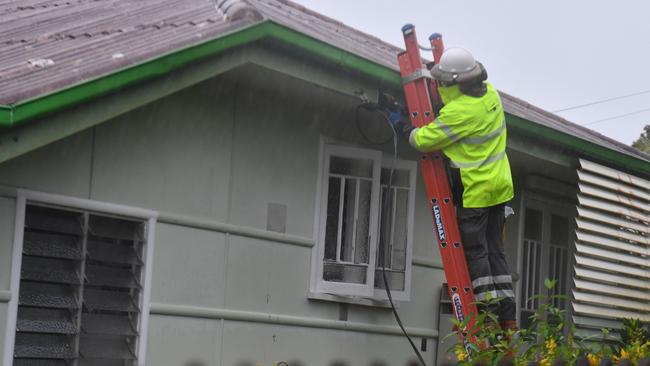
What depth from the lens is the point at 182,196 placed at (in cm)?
729

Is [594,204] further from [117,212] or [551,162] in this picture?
[117,212]

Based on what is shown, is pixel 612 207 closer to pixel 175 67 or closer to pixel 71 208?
pixel 175 67

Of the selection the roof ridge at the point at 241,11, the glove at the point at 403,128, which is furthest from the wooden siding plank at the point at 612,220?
the roof ridge at the point at 241,11

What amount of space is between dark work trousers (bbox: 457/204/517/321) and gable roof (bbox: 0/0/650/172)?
3.49ft

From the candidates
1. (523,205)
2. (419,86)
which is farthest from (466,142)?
(523,205)

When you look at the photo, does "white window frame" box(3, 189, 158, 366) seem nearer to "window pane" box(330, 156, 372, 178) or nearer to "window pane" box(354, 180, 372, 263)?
"window pane" box(330, 156, 372, 178)

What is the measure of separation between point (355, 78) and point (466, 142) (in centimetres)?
84

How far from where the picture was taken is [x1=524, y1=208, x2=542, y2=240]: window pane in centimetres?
1102

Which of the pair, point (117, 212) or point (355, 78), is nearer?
point (117, 212)

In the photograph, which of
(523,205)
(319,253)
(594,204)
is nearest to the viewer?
(319,253)

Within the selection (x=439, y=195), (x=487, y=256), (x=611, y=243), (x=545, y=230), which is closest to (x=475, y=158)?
(x=439, y=195)

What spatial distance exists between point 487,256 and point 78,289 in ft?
8.92

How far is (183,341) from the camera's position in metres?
7.21

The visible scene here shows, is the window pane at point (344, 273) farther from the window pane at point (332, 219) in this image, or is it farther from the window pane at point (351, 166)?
Answer: the window pane at point (351, 166)
